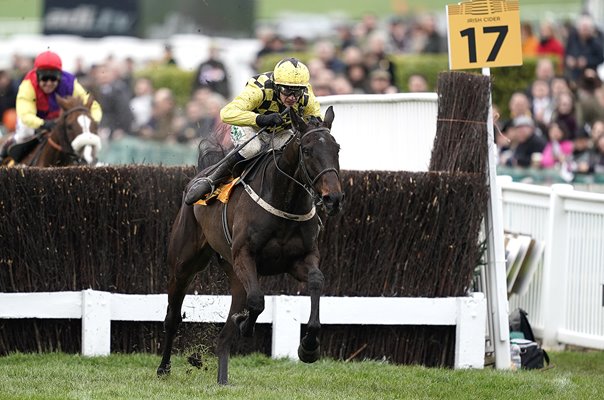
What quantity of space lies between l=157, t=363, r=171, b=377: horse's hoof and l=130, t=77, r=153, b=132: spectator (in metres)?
11.9

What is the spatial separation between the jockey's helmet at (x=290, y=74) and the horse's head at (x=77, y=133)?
5765 millimetres

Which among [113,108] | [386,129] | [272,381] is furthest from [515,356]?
[113,108]

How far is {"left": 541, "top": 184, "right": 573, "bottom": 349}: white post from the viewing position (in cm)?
1199

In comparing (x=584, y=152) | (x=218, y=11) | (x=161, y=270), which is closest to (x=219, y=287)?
(x=161, y=270)

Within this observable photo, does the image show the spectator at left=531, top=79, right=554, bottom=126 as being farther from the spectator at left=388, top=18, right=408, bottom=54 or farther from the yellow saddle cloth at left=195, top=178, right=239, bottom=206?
the yellow saddle cloth at left=195, top=178, right=239, bottom=206

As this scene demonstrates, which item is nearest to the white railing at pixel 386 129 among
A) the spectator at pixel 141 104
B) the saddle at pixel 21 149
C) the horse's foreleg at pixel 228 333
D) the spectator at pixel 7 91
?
the horse's foreleg at pixel 228 333

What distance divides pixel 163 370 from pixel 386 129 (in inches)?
134

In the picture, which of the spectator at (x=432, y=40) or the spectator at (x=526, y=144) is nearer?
the spectator at (x=526, y=144)

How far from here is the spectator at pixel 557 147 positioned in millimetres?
16188

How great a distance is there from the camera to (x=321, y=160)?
27.2 ft

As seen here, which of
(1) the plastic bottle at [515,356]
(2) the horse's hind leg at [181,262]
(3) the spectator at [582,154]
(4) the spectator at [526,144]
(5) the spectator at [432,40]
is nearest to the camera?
(2) the horse's hind leg at [181,262]

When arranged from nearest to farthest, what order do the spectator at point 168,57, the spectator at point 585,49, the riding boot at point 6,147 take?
the riding boot at point 6,147
the spectator at point 585,49
the spectator at point 168,57

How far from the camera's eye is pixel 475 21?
1057 centimetres

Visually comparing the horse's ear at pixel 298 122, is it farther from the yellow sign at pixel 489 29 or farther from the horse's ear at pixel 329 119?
the yellow sign at pixel 489 29
